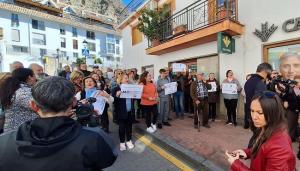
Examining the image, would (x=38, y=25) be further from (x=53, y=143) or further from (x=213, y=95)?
(x=53, y=143)

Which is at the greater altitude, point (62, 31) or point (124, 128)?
point (62, 31)

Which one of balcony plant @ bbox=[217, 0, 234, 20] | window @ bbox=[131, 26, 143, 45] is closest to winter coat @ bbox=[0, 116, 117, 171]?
balcony plant @ bbox=[217, 0, 234, 20]

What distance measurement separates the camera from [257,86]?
445 cm

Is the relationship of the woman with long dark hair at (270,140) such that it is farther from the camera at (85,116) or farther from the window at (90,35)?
the window at (90,35)

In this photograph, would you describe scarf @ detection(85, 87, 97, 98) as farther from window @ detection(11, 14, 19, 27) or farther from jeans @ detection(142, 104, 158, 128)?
window @ detection(11, 14, 19, 27)

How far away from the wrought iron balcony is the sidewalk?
3149 millimetres

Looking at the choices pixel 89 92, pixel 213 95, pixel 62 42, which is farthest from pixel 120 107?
pixel 62 42

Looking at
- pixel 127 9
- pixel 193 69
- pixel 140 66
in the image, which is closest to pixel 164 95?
pixel 193 69

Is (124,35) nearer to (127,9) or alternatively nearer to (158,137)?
(127,9)

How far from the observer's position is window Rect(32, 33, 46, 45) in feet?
128

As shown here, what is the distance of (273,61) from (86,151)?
23.3 feet

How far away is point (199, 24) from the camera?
983 centimetres

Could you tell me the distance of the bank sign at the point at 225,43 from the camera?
24.3 feet

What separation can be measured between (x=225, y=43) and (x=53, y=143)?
7.08 m
